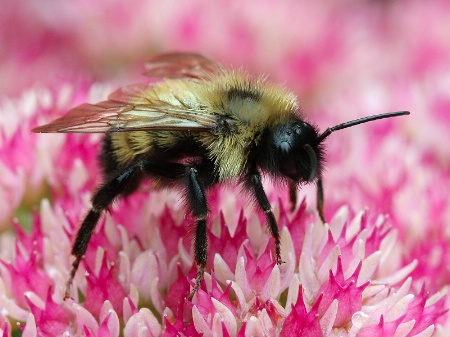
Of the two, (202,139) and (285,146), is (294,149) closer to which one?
(285,146)

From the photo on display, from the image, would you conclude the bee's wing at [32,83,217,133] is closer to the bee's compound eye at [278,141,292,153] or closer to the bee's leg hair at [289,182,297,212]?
the bee's compound eye at [278,141,292,153]

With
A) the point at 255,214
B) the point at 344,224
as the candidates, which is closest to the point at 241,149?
the point at 255,214

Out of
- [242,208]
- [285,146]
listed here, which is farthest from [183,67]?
[285,146]

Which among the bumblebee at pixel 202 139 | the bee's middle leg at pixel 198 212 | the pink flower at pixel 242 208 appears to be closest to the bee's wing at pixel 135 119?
the bumblebee at pixel 202 139

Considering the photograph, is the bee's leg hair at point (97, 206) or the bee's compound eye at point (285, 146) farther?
the bee's leg hair at point (97, 206)

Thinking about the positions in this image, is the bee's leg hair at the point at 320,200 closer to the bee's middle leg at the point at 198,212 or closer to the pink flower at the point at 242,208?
the pink flower at the point at 242,208

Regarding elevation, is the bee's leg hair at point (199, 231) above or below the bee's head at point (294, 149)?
below

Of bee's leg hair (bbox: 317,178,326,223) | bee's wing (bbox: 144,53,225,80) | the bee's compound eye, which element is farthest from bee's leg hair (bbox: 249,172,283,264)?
bee's wing (bbox: 144,53,225,80)
